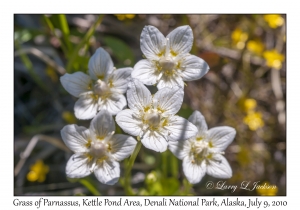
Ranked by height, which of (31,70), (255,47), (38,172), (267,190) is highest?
Result: (255,47)

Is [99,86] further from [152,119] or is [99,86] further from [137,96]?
[152,119]

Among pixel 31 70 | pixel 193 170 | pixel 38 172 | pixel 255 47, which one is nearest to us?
pixel 193 170

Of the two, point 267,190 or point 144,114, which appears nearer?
point 144,114

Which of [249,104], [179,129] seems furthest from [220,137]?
[249,104]

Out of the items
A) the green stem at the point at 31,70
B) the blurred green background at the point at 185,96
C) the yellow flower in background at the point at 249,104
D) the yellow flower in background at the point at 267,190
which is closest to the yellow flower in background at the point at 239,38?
the blurred green background at the point at 185,96

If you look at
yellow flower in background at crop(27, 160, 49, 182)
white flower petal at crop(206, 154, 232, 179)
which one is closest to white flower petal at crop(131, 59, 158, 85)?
white flower petal at crop(206, 154, 232, 179)
